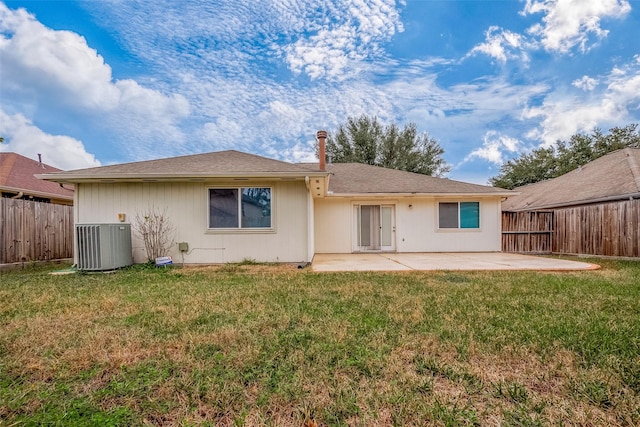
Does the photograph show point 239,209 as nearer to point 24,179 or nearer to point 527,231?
point 24,179

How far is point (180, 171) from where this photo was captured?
25.5 feet

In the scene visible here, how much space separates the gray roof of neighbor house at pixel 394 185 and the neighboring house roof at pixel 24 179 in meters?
10.5

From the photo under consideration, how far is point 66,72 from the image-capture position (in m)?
9.78

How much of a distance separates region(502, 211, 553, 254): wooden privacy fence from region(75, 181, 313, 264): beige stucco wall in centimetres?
880

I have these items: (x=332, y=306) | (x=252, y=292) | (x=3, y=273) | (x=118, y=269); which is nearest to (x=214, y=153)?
(x=118, y=269)

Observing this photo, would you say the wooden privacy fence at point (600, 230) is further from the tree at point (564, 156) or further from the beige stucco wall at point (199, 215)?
the tree at point (564, 156)

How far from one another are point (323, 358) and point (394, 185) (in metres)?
10.4

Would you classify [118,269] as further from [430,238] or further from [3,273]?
[430,238]

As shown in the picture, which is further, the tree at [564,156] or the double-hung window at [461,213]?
the tree at [564,156]

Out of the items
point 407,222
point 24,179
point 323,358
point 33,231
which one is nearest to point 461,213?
point 407,222

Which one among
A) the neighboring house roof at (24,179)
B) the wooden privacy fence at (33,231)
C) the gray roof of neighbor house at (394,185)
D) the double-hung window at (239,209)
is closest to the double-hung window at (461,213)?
the gray roof of neighbor house at (394,185)

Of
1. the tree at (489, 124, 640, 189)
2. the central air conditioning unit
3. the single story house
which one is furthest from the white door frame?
the tree at (489, 124, 640, 189)

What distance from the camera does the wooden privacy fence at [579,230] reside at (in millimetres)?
9141

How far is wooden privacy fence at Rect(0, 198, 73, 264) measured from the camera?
758 centimetres
